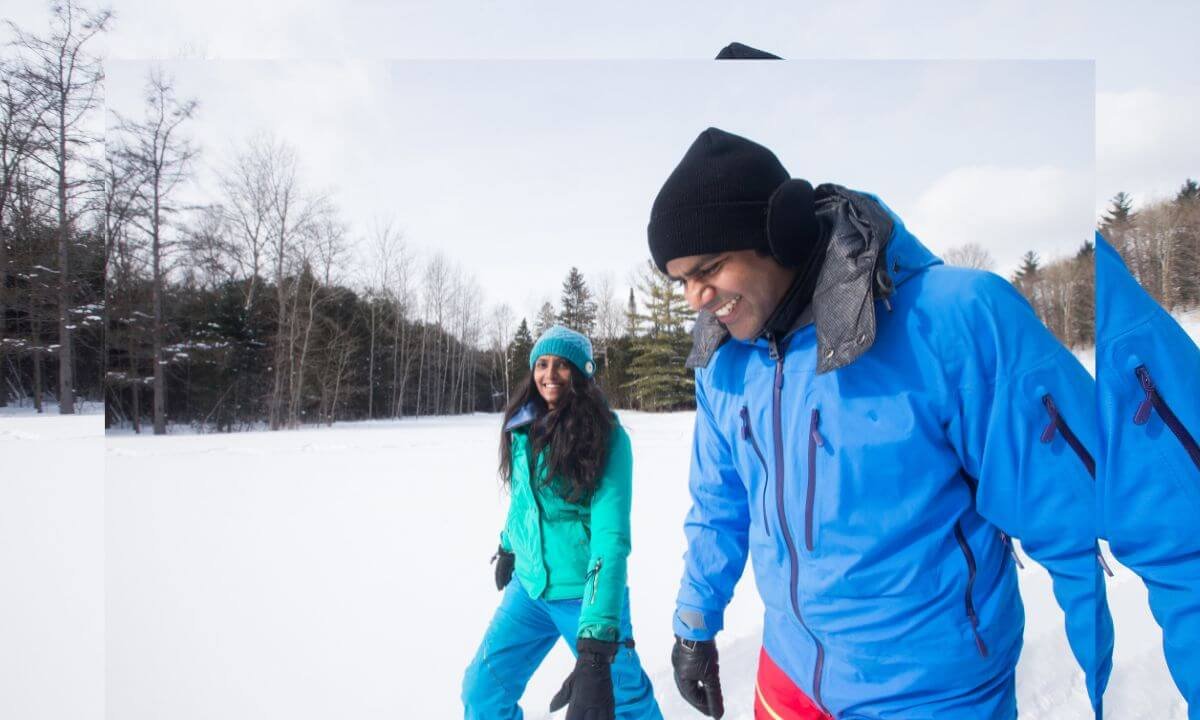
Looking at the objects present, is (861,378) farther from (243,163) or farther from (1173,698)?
(243,163)

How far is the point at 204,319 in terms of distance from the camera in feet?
7.36

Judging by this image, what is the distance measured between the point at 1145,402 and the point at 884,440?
1.09 ft

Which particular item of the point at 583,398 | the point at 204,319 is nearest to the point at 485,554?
the point at 583,398

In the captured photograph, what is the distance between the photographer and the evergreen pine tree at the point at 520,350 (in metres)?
2.24

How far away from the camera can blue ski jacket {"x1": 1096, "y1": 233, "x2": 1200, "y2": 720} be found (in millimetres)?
765

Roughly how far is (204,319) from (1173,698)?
12.2ft

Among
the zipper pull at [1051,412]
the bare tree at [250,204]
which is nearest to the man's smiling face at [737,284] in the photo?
the zipper pull at [1051,412]

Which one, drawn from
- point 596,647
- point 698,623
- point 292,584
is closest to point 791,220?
point 698,623

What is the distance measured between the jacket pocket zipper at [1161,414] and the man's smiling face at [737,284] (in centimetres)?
52

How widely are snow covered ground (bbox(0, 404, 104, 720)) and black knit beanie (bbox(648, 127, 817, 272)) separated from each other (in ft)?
6.76

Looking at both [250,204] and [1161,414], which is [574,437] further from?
[250,204]

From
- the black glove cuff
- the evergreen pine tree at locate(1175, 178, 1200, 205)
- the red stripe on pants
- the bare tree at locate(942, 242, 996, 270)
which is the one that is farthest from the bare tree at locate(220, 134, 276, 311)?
the evergreen pine tree at locate(1175, 178, 1200, 205)

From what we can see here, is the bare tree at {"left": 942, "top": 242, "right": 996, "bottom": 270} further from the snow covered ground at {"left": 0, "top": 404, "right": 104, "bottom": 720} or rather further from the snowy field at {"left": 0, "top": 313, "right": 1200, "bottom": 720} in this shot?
the snow covered ground at {"left": 0, "top": 404, "right": 104, "bottom": 720}

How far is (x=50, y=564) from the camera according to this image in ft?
6.33
